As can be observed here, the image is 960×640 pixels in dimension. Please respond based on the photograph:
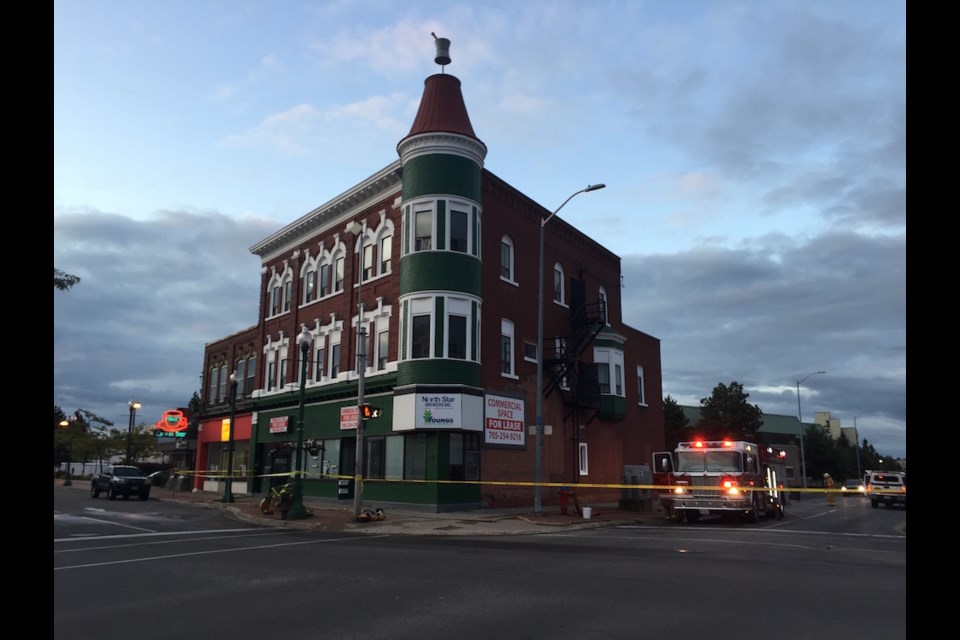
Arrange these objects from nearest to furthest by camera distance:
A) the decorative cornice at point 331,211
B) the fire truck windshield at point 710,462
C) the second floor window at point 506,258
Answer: the fire truck windshield at point 710,462 < the decorative cornice at point 331,211 < the second floor window at point 506,258

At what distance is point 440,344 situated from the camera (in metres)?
28.0

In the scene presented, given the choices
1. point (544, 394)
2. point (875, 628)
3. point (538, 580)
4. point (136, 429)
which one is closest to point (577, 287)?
point (544, 394)

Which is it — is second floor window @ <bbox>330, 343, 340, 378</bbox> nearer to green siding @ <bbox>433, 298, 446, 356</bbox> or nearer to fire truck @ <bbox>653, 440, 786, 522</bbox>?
green siding @ <bbox>433, 298, 446, 356</bbox>

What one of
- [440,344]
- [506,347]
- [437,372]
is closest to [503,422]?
[506,347]

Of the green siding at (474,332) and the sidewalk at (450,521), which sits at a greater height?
the green siding at (474,332)

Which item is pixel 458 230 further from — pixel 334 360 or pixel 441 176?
pixel 334 360

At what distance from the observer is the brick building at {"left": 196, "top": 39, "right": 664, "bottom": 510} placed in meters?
28.0

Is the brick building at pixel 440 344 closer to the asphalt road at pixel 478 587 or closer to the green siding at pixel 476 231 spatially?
the green siding at pixel 476 231

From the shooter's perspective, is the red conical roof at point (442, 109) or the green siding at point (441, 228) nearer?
the green siding at point (441, 228)

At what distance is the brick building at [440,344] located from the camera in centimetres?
2800

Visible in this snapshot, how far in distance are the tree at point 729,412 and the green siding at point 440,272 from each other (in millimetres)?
40049

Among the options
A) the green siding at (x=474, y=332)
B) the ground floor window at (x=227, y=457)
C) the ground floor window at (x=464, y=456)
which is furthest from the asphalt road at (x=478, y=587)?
the ground floor window at (x=227, y=457)

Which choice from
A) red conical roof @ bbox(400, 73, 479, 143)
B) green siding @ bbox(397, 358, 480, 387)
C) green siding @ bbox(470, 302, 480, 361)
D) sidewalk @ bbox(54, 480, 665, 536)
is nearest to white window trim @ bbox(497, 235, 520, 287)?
green siding @ bbox(470, 302, 480, 361)

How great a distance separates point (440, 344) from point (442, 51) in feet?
45.2
